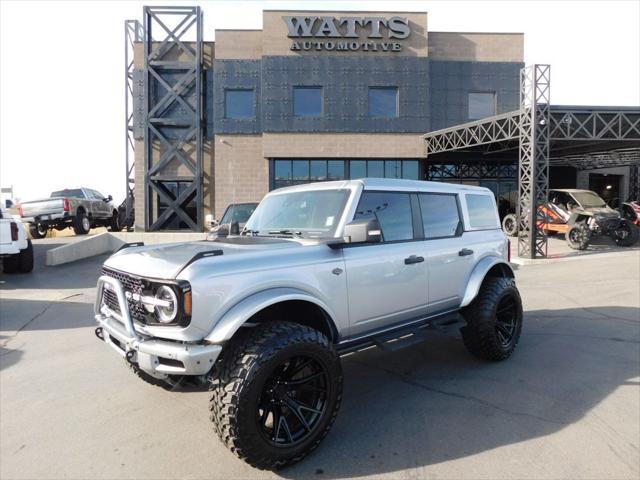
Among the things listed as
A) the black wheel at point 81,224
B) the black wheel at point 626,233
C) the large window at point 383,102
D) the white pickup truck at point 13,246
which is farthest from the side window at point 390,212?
the black wheel at point 81,224

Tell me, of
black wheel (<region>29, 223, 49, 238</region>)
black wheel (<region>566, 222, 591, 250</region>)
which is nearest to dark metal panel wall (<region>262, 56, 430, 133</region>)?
black wheel (<region>566, 222, 591, 250</region>)

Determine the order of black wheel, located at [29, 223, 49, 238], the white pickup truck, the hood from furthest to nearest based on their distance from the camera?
black wheel, located at [29, 223, 49, 238] < the white pickup truck < the hood

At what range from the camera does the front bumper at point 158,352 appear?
2.62 metres

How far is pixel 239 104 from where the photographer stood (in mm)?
20641

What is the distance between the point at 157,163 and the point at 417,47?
1340 cm

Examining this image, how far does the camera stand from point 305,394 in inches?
122

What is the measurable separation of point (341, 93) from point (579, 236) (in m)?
11.5

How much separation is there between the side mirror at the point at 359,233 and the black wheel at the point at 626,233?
1516cm

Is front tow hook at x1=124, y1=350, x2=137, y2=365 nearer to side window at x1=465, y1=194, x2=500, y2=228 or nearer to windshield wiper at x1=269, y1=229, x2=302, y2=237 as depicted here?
windshield wiper at x1=269, y1=229, x2=302, y2=237

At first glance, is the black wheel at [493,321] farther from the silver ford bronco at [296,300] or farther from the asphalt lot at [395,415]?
the asphalt lot at [395,415]

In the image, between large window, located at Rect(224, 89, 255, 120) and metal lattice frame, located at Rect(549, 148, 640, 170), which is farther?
large window, located at Rect(224, 89, 255, 120)

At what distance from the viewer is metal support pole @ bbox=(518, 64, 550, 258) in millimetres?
13297

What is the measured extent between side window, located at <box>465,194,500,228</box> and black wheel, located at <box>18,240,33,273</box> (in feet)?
36.6

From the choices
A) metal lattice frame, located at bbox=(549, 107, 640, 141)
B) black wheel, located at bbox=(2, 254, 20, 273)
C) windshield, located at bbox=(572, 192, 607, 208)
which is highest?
metal lattice frame, located at bbox=(549, 107, 640, 141)
